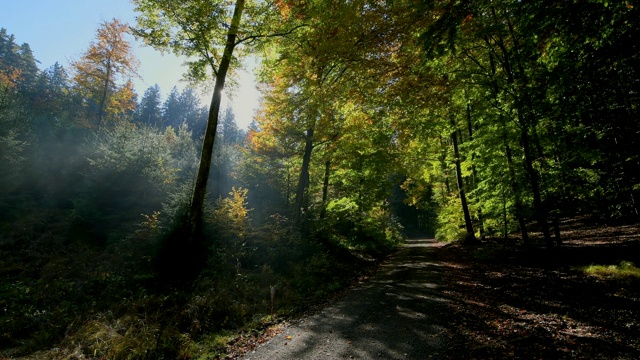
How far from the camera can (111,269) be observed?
10.1 metres

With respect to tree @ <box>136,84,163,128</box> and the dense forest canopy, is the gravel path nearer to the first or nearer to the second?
the dense forest canopy

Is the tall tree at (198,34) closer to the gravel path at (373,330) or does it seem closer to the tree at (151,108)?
the gravel path at (373,330)

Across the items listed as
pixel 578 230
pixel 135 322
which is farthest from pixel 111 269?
pixel 578 230

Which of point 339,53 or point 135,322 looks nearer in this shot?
point 135,322

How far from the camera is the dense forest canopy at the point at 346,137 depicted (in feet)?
24.9

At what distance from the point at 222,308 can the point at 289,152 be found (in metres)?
11.6

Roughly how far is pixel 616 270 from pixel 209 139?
13031 millimetres

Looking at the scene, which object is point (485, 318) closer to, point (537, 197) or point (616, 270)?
point (616, 270)

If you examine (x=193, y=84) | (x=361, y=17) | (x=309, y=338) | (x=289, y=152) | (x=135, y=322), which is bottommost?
(x=309, y=338)

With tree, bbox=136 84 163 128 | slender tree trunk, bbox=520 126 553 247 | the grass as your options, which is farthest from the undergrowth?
tree, bbox=136 84 163 128

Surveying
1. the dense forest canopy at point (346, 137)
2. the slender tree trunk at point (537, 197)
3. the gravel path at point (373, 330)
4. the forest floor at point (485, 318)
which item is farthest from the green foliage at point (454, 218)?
the gravel path at point (373, 330)

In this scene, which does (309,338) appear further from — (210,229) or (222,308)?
(210,229)

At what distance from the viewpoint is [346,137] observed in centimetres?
1620

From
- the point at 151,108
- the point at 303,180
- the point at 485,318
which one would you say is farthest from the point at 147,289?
the point at 151,108
